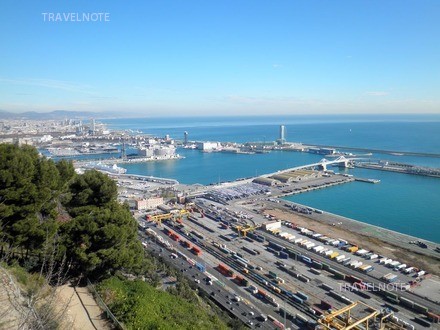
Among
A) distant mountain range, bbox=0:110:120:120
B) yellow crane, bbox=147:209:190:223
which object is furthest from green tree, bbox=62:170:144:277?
distant mountain range, bbox=0:110:120:120

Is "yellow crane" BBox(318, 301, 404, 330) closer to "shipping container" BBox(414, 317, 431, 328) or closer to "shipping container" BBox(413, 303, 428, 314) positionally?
"shipping container" BBox(414, 317, 431, 328)

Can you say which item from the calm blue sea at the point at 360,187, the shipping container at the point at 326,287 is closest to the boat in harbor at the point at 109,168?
the calm blue sea at the point at 360,187

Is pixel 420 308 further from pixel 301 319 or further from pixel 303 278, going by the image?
pixel 301 319

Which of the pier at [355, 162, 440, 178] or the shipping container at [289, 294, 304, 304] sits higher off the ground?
the pier at [355, 162, 440, 178]

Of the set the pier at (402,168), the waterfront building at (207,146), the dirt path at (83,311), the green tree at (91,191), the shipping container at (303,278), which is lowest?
the shipping container at (303,278)

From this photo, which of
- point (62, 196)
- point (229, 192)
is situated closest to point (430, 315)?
point (62, 196)

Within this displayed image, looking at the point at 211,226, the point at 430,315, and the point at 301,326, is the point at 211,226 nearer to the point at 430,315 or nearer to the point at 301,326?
the point at 301,326

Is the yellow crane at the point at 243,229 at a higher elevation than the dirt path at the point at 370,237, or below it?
higher

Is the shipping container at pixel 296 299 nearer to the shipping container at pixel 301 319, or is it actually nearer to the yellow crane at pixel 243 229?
the shipping container at pixel 301 319
